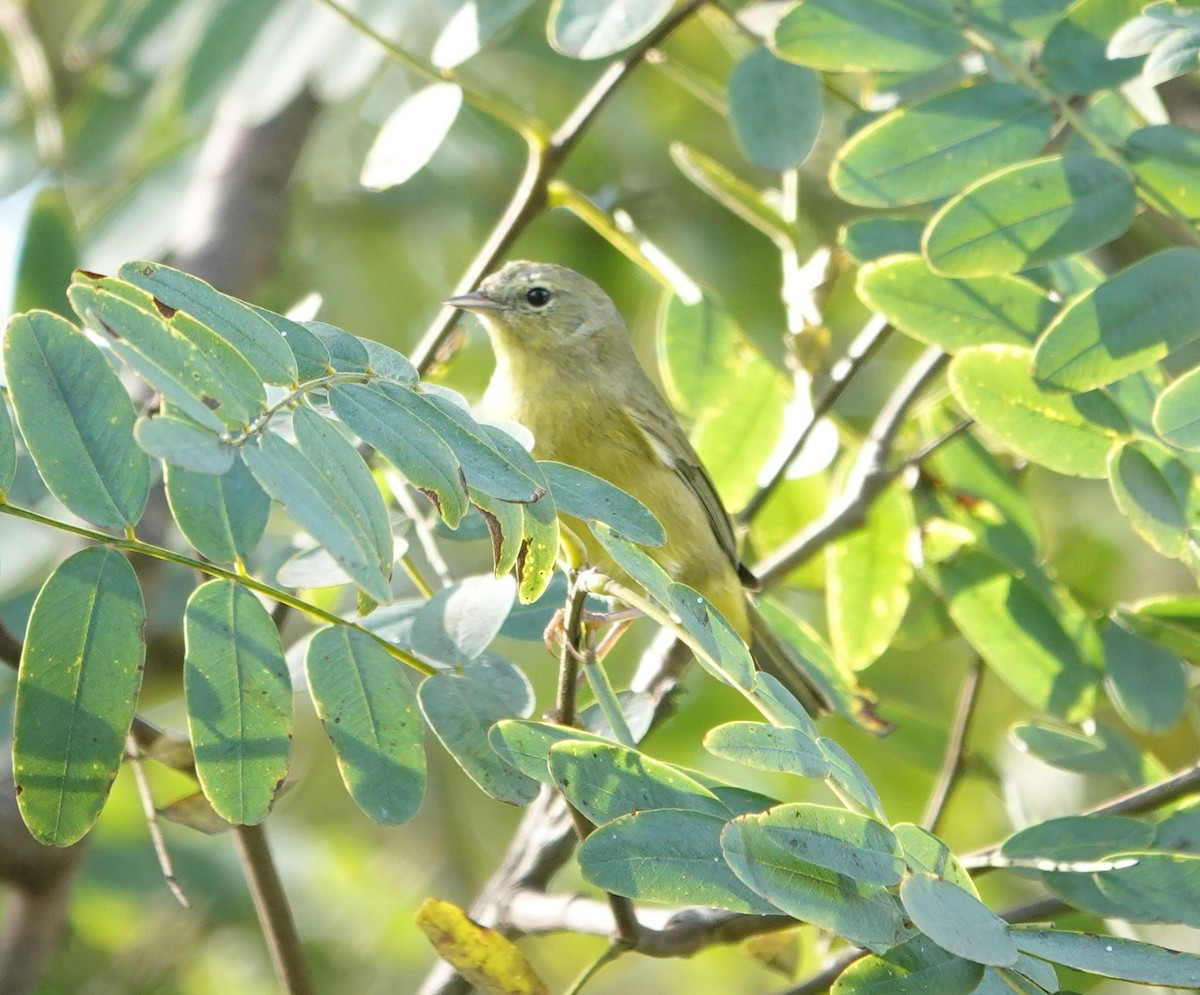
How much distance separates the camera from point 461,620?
2.38m

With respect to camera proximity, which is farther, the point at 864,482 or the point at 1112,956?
the point at 864,482

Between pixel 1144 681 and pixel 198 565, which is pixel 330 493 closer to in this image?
pixel 198 565

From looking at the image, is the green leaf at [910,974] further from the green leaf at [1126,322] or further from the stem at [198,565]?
the green leaf at [1126,322]

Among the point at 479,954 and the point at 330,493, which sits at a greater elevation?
the point at 330,493

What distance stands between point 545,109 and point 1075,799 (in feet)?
10.4

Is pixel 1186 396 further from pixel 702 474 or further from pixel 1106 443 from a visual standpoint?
pixel 702 474

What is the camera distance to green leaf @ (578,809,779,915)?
1855mm

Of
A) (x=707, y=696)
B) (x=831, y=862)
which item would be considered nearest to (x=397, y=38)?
(x=707, y=696)

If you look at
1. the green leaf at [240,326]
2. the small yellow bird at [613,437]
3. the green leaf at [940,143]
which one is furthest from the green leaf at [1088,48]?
the green leaf at [240,326]

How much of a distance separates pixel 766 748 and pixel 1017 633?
5.13ft

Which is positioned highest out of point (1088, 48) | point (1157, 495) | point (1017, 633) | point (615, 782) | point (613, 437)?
point (1088, 48)

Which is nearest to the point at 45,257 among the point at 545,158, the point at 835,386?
the point at 545,158

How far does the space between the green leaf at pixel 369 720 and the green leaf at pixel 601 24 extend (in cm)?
133

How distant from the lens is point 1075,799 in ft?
14.6
